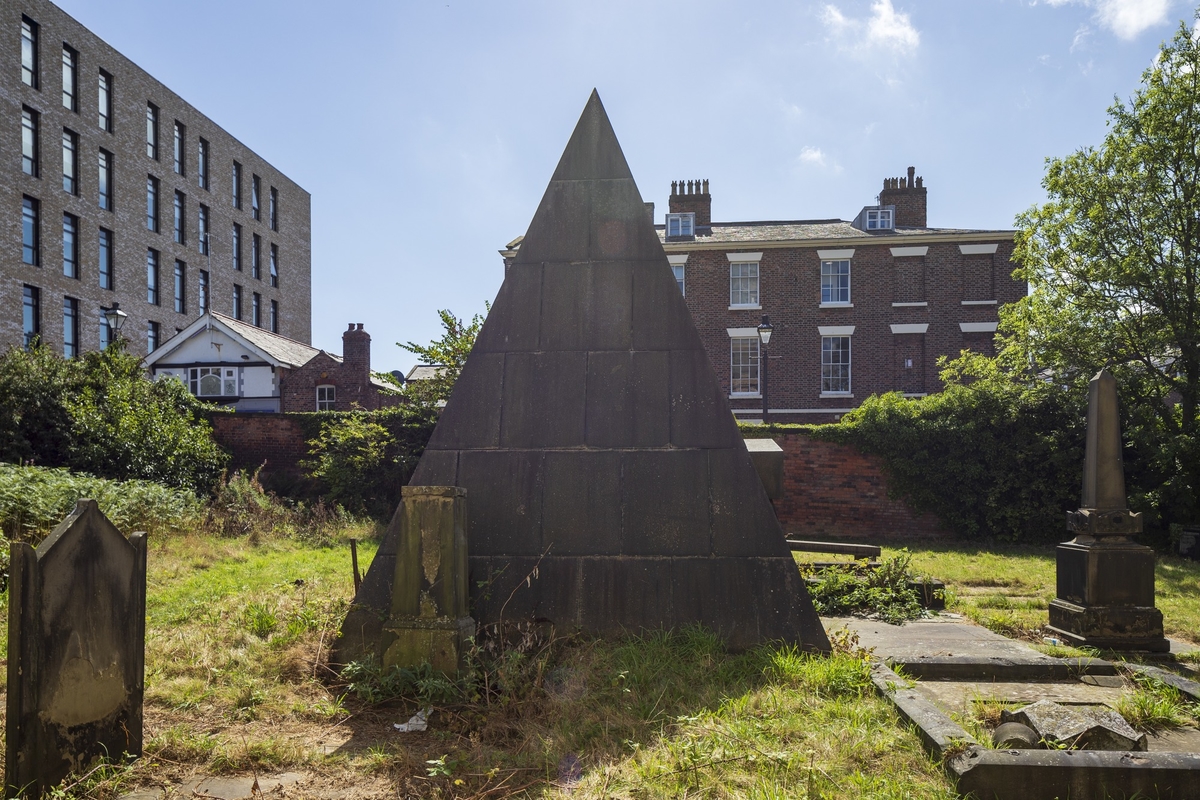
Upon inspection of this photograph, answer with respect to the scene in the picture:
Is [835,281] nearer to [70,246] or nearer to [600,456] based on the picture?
[600,456]

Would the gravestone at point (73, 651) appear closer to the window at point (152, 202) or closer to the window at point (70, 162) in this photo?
the window at point (70, 162)

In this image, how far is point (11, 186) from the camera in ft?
89.0

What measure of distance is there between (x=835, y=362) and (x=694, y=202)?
8.11 meters

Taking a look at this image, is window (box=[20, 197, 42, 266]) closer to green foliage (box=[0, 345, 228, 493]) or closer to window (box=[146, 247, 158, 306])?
window (box=[146, 247, 158, 306])

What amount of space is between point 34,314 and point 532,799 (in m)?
33.3

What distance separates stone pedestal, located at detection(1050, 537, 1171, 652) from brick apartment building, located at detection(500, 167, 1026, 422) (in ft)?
65.2

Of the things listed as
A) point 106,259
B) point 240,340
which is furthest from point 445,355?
point 106,259

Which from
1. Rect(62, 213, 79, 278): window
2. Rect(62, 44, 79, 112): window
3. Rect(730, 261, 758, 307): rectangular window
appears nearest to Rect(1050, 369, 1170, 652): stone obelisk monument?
Rect(730, 261, 758, 307): rectangular window

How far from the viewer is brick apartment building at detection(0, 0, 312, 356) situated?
1089 inches

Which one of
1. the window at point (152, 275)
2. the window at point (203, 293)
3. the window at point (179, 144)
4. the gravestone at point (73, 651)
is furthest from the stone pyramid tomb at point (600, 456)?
the window at point (179, 144)

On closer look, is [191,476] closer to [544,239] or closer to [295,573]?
[295,573]

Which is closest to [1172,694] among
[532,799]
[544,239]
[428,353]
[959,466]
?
[532,799]

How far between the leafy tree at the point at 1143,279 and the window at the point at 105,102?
3508cm

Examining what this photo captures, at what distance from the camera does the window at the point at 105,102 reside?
31812 mm
